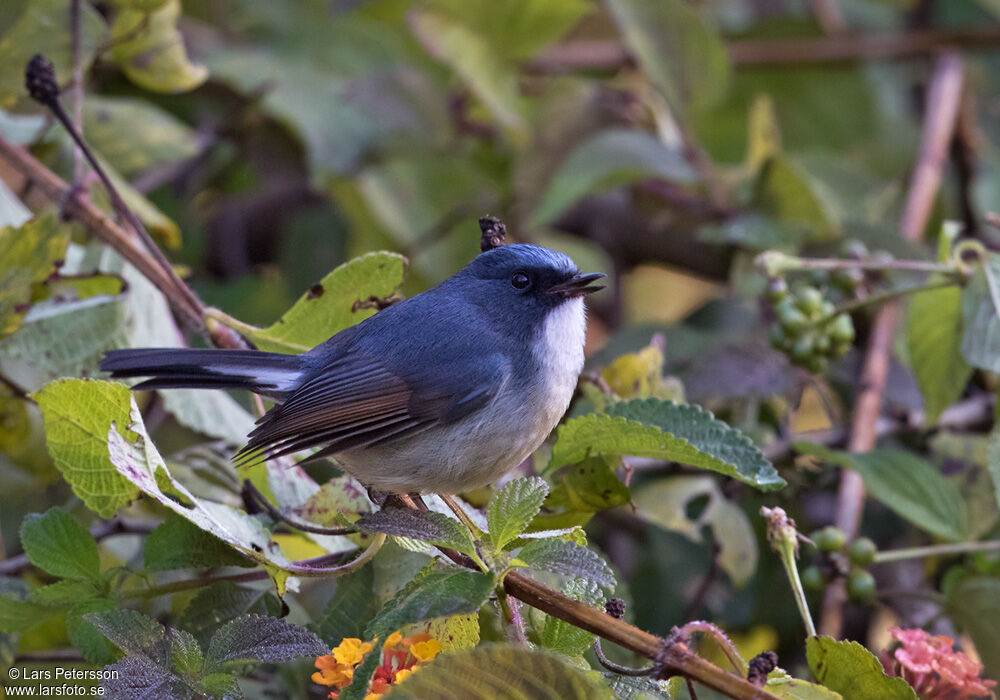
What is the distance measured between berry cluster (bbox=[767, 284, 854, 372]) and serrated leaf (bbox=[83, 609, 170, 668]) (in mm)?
1573

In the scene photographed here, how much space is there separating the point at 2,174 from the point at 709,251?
234cm

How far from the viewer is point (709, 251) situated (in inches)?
134

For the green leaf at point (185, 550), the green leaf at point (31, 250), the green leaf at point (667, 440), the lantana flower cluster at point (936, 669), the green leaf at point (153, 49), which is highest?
the green leaf at point (153, 49)

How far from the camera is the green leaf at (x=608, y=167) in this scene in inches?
115

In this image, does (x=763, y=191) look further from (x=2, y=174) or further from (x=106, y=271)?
(x=2, y=174)

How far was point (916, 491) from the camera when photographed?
A: 7.31ft

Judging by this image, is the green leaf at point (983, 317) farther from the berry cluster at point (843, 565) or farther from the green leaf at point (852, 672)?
the green leaf at point (852, 672)

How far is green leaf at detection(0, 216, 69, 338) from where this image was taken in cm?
A: 222

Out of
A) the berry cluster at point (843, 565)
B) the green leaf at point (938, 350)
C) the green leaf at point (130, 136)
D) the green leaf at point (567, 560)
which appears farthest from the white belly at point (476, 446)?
the green leaf at point (130, 136)

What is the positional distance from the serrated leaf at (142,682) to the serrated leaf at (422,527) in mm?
368

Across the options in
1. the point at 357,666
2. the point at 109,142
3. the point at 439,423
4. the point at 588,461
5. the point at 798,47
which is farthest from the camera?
the point at 798,47

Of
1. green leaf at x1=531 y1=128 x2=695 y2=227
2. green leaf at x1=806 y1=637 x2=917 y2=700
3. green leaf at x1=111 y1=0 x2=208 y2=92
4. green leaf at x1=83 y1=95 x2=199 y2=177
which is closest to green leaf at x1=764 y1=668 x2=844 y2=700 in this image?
green leaf at x1=806 y1=637 x2=917 y2=700

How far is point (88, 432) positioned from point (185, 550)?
0.27m

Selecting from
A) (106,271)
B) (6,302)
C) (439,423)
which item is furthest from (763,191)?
(6,302)
